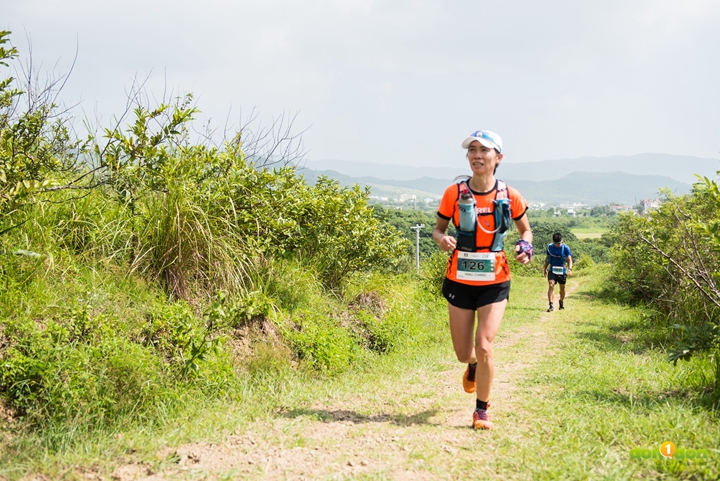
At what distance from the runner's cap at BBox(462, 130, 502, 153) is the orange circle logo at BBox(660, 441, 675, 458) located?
2264 millimetres

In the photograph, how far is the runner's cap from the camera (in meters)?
4.08

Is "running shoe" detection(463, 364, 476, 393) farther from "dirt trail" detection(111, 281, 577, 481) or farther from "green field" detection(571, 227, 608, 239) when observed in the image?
"green field" detection(571, 227, 608, 239)

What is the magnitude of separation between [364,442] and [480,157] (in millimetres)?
2238

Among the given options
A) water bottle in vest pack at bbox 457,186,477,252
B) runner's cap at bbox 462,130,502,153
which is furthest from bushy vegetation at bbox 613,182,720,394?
water bottle in vest pack at bbox 457,186,477,252

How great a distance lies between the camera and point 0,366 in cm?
371

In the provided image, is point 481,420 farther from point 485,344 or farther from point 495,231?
point 495,231

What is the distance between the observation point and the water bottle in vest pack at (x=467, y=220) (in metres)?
4.02

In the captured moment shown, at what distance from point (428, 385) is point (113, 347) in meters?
2.95

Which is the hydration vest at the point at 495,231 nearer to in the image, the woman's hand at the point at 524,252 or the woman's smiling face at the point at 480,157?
the woman's hand at the point at 524,252

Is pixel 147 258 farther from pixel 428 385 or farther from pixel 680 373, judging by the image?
pixel 680 373

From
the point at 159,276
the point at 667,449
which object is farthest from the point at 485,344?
the point at 159,276

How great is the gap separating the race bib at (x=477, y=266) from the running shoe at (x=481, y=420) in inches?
39.8

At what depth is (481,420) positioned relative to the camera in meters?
4.03

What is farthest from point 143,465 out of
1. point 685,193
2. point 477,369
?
point 685,193
